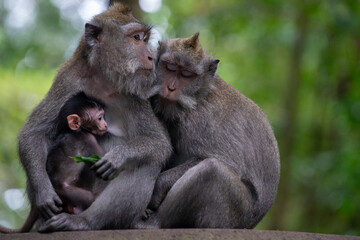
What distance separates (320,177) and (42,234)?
9.80 meters

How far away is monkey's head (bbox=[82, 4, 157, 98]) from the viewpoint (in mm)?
5672

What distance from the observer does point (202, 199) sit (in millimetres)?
5449

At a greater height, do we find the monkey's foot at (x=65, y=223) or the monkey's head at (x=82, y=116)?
the monkey's head at (x=82, y=116)

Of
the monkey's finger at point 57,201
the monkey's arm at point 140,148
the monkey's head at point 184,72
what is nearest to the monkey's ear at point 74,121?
the monkey's arm at point 140,148

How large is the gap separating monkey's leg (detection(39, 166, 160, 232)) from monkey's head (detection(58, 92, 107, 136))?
1.87ft

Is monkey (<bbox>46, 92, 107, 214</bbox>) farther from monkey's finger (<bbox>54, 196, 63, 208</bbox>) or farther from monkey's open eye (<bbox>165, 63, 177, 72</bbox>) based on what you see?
monkey's open eye (<bbox>165, 63, 177, 72</bbox>)

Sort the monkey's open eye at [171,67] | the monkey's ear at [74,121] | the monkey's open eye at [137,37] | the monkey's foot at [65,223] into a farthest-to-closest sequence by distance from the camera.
Answer: the monkey's open eye at [171,67], the monkey's open eye at [137,37], the monkey's ear at [74,121], the monkey's foot at [65,223]

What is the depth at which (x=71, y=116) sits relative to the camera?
5.52 metres

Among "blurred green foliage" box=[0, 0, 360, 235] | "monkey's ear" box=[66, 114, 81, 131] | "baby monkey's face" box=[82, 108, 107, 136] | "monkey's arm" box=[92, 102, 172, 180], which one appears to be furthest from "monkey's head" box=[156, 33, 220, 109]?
"blurred green foliage" box=[0, 0, 360, 235]

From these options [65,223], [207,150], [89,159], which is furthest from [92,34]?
[65,223]

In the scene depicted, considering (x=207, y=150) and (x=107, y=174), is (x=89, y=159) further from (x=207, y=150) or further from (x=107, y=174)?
(x=207, y=150)

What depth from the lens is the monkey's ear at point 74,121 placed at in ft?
18.1

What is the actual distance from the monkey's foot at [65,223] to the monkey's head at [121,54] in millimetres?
1373

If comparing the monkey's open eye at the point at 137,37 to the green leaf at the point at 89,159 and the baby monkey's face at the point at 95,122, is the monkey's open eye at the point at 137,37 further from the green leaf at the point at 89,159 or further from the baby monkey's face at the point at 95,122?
the green leaf at the point at 89,159
